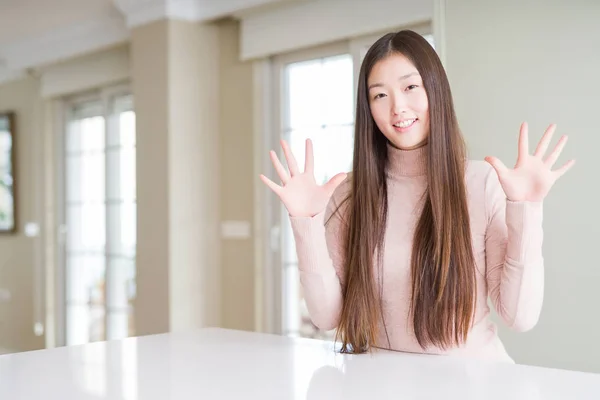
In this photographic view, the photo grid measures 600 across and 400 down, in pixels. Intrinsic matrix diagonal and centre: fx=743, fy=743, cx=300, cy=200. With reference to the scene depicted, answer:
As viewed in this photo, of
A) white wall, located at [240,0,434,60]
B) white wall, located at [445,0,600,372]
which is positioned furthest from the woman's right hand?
white wall, located at [240,0,434,60]

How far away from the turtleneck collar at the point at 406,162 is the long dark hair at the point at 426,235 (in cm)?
4

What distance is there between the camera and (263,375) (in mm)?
1188

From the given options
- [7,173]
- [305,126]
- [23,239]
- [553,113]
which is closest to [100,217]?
[23,239]

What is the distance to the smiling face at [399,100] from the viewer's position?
1542mm

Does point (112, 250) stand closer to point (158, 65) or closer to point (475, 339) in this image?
point (158, 65)

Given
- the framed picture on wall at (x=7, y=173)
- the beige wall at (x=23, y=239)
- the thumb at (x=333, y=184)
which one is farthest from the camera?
the framed picture on wall at (x=7, y=173)

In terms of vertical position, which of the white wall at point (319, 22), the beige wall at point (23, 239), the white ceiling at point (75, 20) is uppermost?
the white ceiling at point (75, 20)

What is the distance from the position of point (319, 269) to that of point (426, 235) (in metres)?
0.23

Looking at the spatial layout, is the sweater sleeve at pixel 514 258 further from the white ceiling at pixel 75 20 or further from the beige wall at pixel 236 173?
the beige wall at pixel 236 173

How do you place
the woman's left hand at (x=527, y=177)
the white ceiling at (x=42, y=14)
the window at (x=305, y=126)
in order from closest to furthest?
the woman's left hand at (x=527, y=177) < the window at (x=305, y=126) < the white ceiling at (x=42, y=14)

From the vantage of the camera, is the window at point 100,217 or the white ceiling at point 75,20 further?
the window at point 100,217

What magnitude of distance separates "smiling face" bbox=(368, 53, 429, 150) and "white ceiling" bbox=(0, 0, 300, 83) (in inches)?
100

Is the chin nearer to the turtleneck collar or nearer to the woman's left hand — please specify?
the turtleneck collar

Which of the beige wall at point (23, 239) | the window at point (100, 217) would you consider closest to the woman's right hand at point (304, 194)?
the window at point (100, 217)
